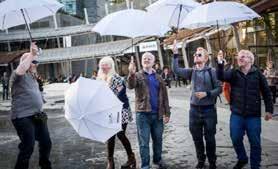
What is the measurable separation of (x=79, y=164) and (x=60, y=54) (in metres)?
53.9

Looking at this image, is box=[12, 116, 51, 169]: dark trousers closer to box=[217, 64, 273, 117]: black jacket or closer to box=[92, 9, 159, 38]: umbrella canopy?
box=[92, 9, 159, 38]: umbrella canopy

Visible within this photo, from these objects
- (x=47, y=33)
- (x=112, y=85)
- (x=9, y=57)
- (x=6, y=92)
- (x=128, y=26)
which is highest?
(x=47, y=33)

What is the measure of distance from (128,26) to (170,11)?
5.00ft

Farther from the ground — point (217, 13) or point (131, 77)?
point (217, 13)

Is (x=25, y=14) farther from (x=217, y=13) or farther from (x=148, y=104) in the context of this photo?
(x=217, y=13)

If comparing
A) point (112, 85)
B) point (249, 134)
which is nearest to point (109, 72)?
point (112, 85)

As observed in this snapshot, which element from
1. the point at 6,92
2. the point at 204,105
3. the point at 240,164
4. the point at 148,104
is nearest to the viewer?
the point at 240,164

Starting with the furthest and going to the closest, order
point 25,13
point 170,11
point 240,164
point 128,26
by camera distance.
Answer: point 170,11 < point 25,13 < point 128,26 < point 240,164

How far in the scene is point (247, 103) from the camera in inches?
277

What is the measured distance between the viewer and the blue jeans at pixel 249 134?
23.0 feet

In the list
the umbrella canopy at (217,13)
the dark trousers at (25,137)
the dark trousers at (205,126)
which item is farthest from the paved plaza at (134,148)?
the umbrella canopy at (217,13)

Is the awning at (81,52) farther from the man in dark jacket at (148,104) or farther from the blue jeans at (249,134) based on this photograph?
the blue jeans at (249,134)

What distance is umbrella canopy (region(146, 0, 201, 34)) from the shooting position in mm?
8716

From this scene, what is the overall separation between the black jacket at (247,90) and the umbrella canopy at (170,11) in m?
1.80
